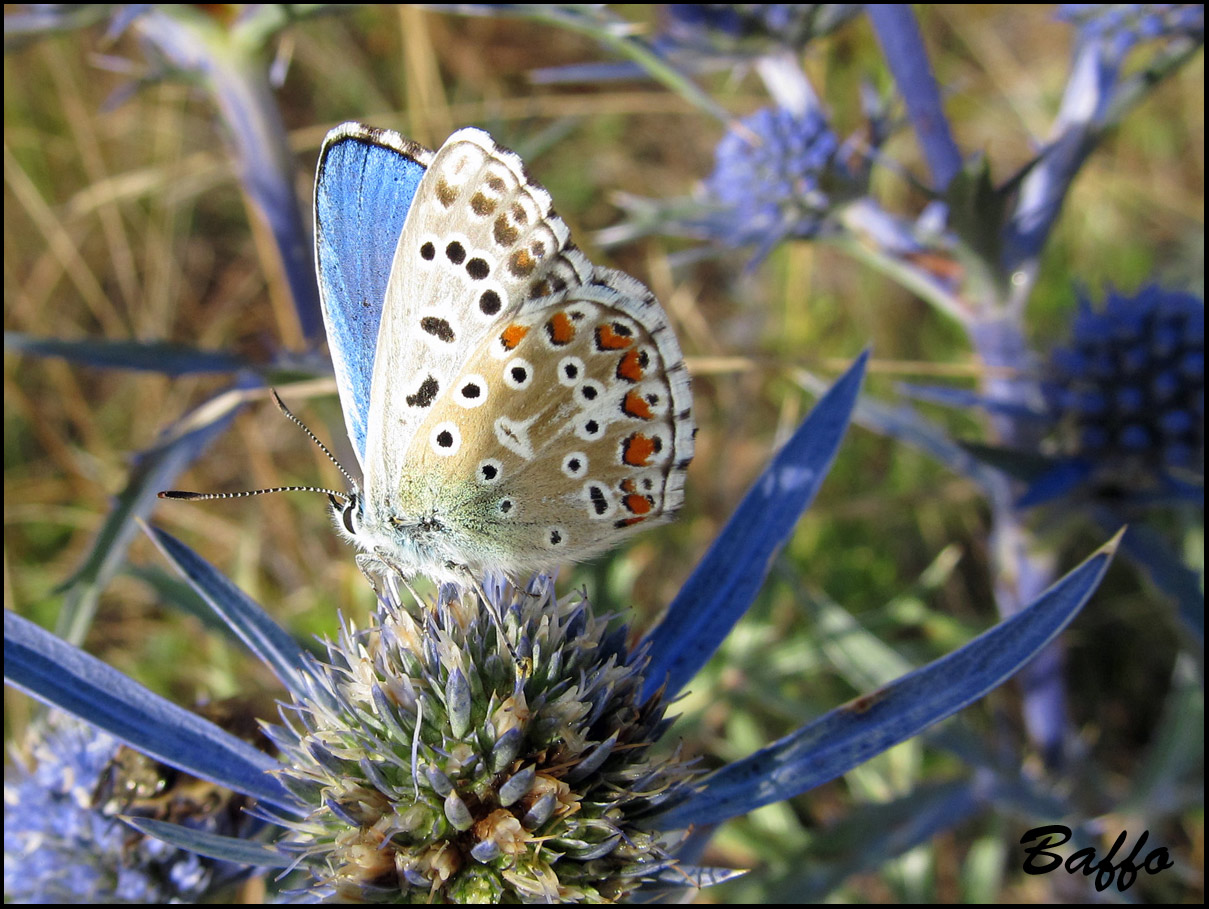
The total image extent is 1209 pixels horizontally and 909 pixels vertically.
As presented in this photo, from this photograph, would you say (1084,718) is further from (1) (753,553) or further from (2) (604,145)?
(2) (604,145)

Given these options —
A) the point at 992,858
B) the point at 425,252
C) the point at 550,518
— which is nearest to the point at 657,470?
the point at 550,518

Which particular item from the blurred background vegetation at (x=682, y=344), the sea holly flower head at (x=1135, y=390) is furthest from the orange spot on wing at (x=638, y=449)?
the sea holly flower head at (x=1135, y=390)

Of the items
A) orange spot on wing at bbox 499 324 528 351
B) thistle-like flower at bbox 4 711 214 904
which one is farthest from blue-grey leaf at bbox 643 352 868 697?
thistle-like flower at bbox 4 711 214 904

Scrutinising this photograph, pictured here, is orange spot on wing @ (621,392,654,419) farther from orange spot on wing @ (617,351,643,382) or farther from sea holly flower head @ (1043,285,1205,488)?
sea holly flower head @ (1043,285,1205,488)

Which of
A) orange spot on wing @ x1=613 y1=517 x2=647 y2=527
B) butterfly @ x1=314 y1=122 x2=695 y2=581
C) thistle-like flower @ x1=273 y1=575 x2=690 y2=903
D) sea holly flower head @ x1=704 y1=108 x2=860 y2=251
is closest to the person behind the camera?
thistle-like flower @ x1=273 y1=575 x2=690 y2=903

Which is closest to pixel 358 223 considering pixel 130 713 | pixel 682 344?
pixel 130 713

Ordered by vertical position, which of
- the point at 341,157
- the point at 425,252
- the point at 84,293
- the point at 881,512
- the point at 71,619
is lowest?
the point at 881,512
